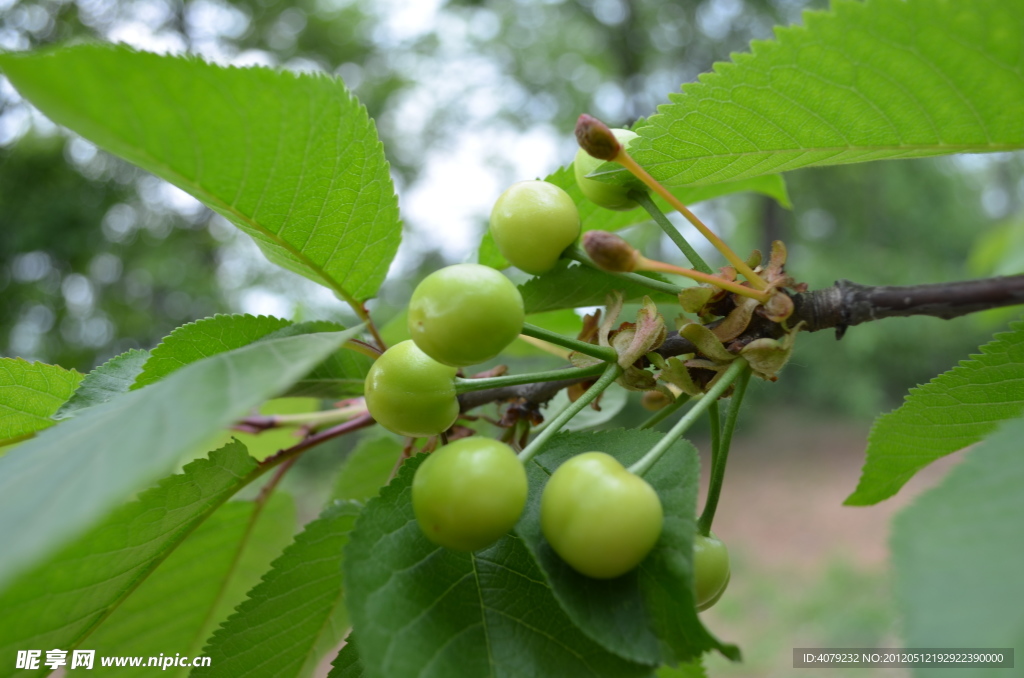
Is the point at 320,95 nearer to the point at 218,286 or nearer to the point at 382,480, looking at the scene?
the point at 382,480

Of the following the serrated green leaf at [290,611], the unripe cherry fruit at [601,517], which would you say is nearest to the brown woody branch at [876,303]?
the unripe cherry fruit at [601,517]

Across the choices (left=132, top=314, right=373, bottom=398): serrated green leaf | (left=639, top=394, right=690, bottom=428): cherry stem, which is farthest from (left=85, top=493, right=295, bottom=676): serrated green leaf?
(left=639, top=394, right=690, bottom=428): cherry stem

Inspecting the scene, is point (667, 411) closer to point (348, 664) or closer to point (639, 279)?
point (639, 279)

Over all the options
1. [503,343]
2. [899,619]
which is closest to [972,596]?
[899,619]

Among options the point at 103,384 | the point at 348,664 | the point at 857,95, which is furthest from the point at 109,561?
the point at 857,95

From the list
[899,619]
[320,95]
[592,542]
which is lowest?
[899,619]

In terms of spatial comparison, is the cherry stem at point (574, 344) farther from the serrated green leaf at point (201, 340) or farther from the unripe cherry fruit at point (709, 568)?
the serrated green leaf at point (201, 340)
